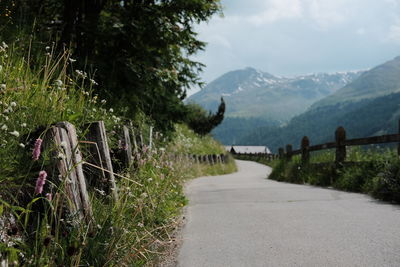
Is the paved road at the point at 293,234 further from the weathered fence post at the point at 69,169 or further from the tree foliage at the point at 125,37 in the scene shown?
the tree foliage at the point at 125,37

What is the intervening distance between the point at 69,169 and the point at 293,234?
8.27 feet

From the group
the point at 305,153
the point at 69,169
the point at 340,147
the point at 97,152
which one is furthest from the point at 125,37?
the point at 305,153

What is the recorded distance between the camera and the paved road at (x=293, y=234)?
3277mm

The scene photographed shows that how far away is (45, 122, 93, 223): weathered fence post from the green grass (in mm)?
5388

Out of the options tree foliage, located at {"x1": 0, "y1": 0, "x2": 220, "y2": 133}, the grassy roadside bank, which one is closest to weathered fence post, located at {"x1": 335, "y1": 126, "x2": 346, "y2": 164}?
tree foliage, located at {"x1": 0, "y1": 0, "x2": 220, "y2": 133}

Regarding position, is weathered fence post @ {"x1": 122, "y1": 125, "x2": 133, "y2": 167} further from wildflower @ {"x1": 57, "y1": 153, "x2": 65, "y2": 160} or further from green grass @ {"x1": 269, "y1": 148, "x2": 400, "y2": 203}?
green grass @ {"x1": 269, "y1": 148, "x2": 400, "y2": 203}

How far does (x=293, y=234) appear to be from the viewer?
4.12 m

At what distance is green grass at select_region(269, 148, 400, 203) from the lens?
6.78 meters

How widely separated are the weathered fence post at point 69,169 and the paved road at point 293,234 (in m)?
1.07

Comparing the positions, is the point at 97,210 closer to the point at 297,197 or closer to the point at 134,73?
the point at 134,73

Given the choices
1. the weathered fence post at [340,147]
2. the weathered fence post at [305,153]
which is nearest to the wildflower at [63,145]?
the weathered fence post at [340,147]

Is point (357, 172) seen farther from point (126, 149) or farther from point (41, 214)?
point (41, 214)

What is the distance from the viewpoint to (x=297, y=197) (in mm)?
7312

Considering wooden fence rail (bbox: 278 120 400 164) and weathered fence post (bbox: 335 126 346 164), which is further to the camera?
weathered fence post (bbox: 335 126 346 164)
